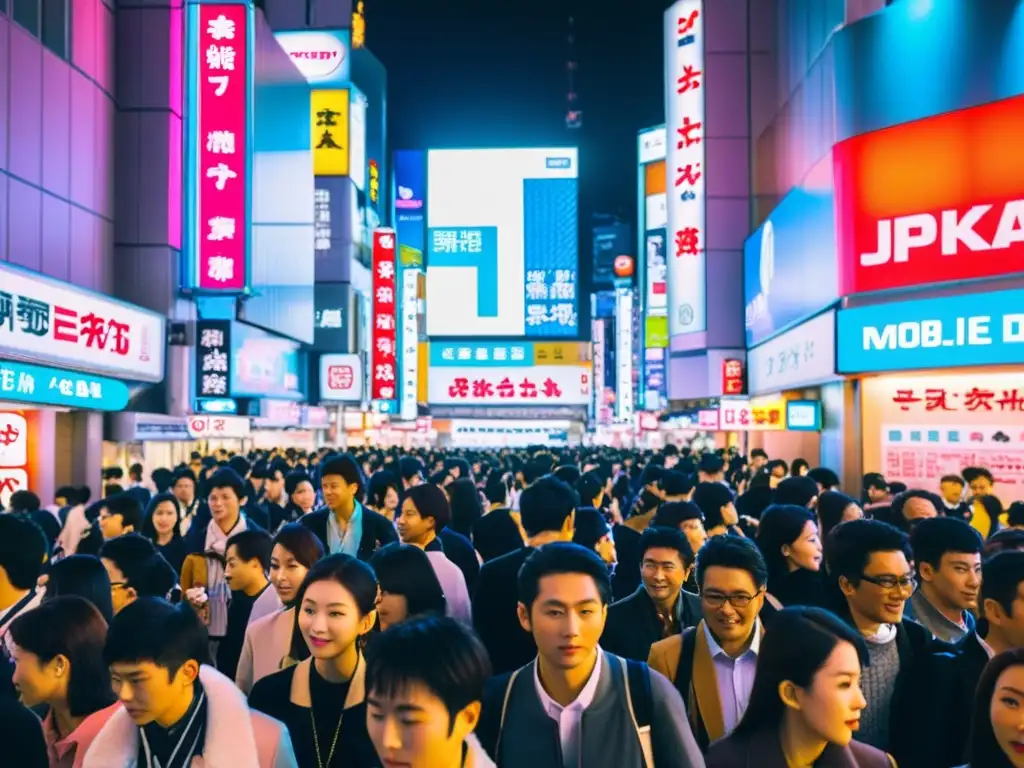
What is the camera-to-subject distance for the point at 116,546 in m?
4.81

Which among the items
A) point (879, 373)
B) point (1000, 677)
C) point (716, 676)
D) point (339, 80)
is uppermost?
point (339, 80)

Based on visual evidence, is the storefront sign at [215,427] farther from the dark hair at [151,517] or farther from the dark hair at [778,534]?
the dark hair at [778,534]

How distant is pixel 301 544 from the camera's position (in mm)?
4523

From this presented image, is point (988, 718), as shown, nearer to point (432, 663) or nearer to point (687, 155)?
point (432, 663)

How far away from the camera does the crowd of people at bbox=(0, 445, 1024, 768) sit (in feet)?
8.79

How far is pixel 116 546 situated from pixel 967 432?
1278cm

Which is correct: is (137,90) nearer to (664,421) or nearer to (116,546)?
(116,546)

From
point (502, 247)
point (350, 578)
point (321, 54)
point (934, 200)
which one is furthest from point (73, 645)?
point (502, 247)

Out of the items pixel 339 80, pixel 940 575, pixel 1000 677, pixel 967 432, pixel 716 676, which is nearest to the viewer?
pixel 1000 677

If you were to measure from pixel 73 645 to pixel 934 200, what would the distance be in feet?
43.0

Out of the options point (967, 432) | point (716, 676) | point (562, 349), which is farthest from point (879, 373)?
point (562, 349)

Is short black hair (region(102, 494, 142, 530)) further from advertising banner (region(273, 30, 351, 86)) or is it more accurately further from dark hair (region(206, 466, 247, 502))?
advertising banner (region(273, 30, 351, 86))

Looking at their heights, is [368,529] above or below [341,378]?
below

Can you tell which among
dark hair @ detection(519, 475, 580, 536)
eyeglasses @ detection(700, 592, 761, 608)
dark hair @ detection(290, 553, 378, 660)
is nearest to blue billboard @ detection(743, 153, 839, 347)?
dark hair @ detection(519, 475, 580, 536)
